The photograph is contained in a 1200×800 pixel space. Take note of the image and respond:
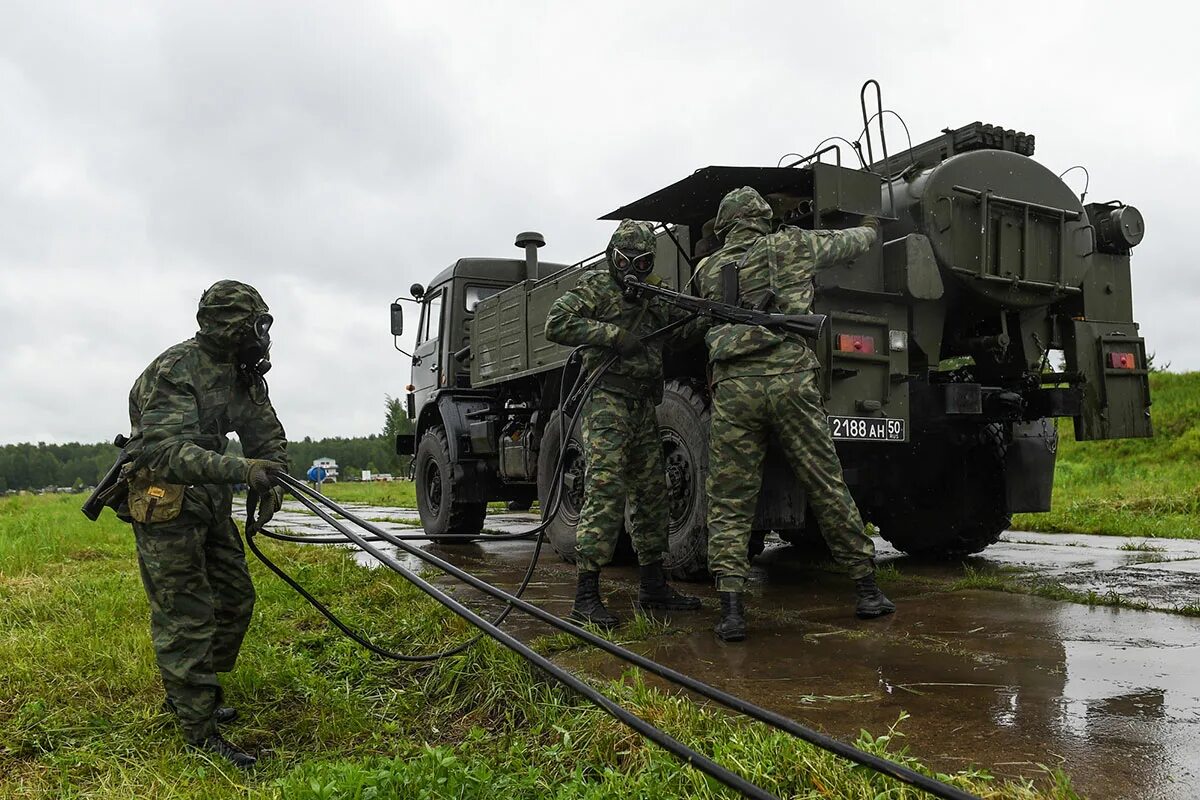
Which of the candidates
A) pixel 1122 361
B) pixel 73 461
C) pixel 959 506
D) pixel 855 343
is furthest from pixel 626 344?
pixel 73 461

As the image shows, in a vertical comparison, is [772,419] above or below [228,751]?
above

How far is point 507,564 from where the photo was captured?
280 inches

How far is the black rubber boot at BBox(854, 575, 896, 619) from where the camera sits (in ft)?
14.3

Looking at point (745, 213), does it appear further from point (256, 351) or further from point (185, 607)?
point (185, 607)

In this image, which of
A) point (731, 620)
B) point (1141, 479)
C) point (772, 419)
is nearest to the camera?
point (731, 620)

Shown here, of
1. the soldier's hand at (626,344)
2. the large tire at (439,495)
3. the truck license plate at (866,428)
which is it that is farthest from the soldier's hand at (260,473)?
the large tire at (439,495)

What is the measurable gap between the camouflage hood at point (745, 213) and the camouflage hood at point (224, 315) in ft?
7.35

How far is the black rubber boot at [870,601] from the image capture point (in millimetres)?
4363

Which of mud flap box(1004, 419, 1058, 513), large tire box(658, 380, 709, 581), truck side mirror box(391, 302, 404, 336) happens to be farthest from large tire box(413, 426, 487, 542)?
mud flap box(1004, 419, 1058, 513)

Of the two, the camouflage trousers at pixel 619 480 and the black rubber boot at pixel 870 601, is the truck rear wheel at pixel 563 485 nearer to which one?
the camouflage trousers at pixel 619 480

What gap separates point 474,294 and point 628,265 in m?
5.35

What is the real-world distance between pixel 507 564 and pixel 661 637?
3175mm

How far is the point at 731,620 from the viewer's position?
4.03 m

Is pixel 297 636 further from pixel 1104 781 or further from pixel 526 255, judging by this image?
pixel 526 255
